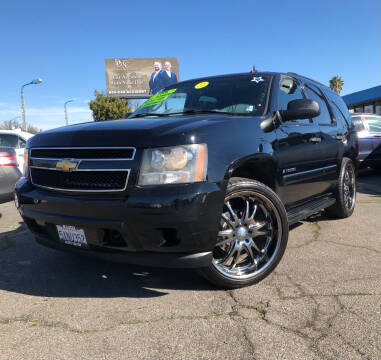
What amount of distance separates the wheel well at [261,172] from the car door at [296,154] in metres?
0.10

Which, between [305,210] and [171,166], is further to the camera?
[305,210]

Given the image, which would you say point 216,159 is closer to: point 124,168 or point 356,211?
point 124,168

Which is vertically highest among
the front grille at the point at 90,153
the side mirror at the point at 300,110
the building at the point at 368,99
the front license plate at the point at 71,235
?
the building at the point at 368,99

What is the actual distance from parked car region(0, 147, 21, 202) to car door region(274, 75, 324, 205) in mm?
3498

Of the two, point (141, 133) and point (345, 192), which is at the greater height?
point (141, 133)

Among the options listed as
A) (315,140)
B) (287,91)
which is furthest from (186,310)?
(287,91)

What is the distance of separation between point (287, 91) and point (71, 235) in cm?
248

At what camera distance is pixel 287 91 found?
3.54 meters

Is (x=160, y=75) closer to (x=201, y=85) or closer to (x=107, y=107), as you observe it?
(x=107, y=107)

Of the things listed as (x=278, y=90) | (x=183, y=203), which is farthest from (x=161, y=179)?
(x=278, y=90)

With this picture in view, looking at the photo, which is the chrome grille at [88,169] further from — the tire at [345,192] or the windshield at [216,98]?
the tire at [345,192]

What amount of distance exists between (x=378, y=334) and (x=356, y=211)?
3.43 metres

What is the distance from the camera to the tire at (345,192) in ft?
14.1

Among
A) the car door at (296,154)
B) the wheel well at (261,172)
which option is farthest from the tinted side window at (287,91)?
the wheel well at (261,172)
